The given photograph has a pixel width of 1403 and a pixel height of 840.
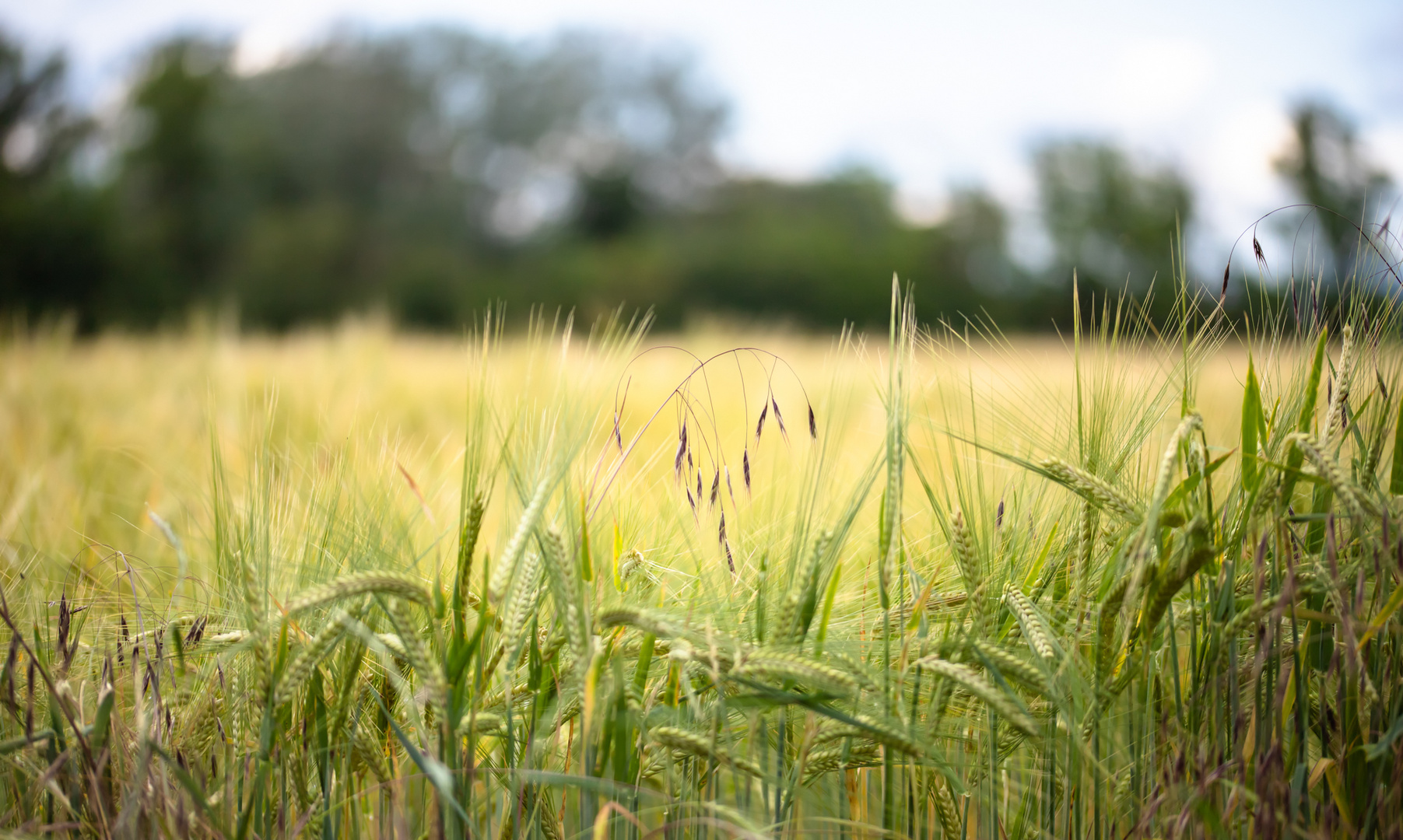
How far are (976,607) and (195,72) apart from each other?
60.1 ft

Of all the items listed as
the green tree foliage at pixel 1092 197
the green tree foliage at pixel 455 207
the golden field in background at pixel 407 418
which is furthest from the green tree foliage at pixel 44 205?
the green tree foliage at pixel 1092 197

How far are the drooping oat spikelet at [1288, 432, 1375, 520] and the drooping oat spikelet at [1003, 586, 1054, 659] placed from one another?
24cm

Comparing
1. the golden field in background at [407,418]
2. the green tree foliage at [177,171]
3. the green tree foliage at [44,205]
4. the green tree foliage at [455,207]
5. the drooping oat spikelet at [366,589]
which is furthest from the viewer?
the green tree foliage at [177,171]

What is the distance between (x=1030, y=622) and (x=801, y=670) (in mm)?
250

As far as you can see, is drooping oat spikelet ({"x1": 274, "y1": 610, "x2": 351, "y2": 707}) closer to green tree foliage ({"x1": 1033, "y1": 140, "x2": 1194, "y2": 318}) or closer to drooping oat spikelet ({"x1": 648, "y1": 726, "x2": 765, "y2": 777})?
drooping oat spikelet ({"x1": 648, "y1": 726, "x2": 765, "y2": 777})

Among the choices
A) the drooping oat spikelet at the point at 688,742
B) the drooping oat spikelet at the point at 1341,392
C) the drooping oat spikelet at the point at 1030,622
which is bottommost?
the drooping oat spikelet at the point at 688,742

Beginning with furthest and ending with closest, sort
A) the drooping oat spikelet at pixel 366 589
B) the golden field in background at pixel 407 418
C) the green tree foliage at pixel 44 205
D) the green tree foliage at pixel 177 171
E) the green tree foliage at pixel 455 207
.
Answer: the green tree foliage at pixel 177 171
the green tree foliage at pixel 455 207
the green tree foliage at pixel 44 205
the golden field in background at pixel 407 418
the drooping oat spikelet at pixel 366 589

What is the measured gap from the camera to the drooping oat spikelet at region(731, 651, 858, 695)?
578 mm

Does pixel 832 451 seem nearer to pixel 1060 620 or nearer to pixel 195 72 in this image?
pixel 1060 620

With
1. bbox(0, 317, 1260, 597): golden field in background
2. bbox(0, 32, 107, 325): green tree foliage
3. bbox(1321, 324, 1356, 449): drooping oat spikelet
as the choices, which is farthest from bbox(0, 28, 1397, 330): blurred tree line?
bbox(1321, 324, 1356, 449): drooping oat spikelet

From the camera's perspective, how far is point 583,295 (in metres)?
14.7

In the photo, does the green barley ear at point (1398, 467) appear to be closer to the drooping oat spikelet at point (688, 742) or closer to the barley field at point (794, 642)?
the barley field at point (794, 642)

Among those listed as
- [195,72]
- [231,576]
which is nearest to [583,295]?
[195,72]

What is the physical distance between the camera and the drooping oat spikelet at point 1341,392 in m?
0.71
